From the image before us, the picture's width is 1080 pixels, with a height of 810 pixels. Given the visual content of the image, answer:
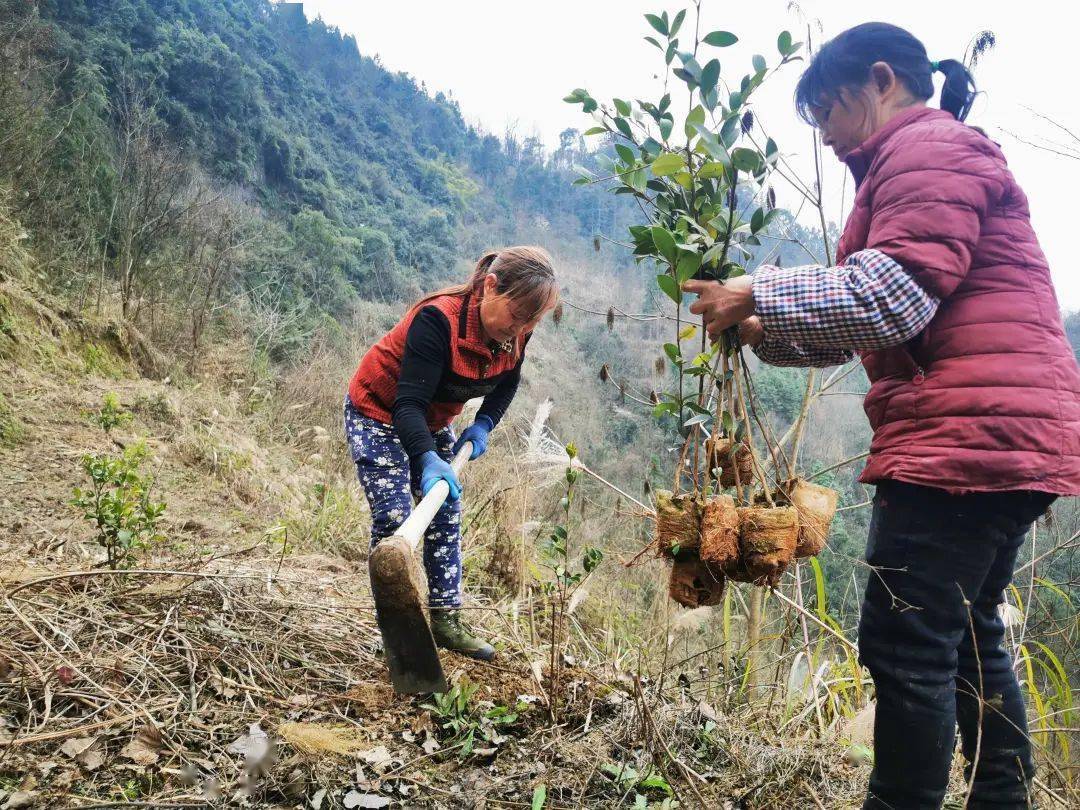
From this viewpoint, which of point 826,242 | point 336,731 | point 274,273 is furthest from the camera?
point 274,273

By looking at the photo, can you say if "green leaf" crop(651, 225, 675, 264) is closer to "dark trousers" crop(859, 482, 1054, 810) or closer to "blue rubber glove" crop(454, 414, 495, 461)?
"dark trousers" crop(859, 482, 1054, 810)

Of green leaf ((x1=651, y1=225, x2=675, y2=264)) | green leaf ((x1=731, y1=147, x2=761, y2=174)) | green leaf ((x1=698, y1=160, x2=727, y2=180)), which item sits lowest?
green leaf ((x1=651, y1=225, x2=675, y2=264))

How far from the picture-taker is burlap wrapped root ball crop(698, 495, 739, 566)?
1.20 meters

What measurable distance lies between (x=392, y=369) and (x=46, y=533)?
6.22ft

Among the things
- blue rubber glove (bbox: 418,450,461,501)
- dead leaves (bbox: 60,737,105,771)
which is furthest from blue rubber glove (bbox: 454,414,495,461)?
dead leaves (bbox: 60,737,105,771)

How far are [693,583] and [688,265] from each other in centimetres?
69

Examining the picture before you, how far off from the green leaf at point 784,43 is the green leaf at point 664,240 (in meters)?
0.53

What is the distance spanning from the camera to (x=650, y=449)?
18.6 meters

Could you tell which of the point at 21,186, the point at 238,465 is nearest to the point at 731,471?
the point at 238,465

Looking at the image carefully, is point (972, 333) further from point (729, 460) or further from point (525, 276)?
point (525, 276)

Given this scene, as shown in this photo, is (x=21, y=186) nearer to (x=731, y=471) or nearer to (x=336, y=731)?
(x=336, y=731)

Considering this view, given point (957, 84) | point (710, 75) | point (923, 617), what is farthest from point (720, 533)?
point (957, 84)

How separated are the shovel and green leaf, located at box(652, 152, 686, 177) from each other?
1035 mm

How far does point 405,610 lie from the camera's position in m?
1.53
